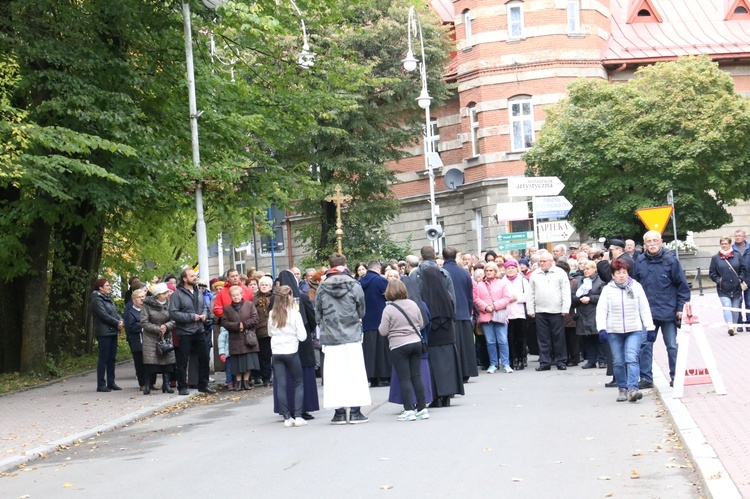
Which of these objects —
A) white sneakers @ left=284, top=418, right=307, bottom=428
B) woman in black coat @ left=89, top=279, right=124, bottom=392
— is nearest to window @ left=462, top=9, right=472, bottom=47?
woman in black coat @ left=89, top=279, right=124, bottom=392

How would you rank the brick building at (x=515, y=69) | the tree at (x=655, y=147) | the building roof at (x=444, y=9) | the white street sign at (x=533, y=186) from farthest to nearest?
the building roof at (x=444, y=9), the brick building at (x=515, y=69), the tree at (x=655, y=147), the white street sign at (x=533, y=186)

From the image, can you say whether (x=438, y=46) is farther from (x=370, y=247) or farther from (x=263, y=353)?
(x=263, y=353)

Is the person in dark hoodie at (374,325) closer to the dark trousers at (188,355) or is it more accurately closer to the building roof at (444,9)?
the dark trousers at (188,355)

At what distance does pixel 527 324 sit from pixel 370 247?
22.1 metres

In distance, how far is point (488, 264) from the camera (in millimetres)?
21062

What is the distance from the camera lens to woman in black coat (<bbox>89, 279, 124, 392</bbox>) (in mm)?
20297

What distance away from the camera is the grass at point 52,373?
875 inches

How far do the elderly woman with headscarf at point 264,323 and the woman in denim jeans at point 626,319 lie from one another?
21.7ft

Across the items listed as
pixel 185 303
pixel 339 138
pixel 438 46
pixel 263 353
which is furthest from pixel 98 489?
pixel 438 46

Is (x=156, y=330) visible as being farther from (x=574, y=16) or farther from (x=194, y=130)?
(x=574, y=16)

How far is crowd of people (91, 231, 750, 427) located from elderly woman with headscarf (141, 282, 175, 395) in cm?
2

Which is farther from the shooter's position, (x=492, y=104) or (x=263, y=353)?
A: (x=492, y=104)

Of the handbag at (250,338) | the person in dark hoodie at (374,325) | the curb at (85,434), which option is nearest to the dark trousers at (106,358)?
the curb at (85,434)

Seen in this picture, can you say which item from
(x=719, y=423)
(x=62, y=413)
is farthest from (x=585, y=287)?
(x=719, y=423)
